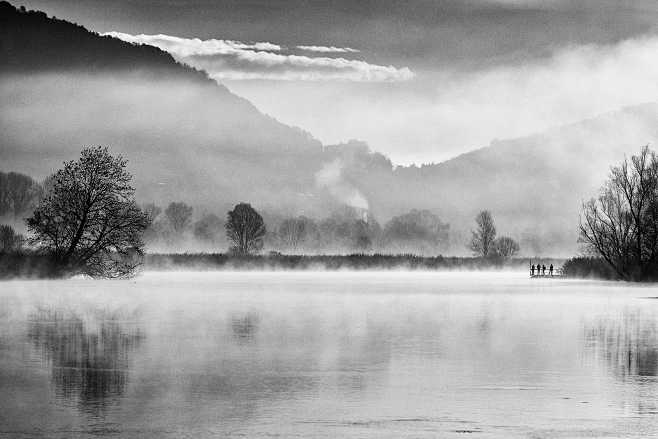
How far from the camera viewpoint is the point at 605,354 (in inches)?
916

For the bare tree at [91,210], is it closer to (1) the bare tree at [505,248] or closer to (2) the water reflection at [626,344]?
(2) the water reflection at [626,344]

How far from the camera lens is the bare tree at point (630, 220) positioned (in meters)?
78.6

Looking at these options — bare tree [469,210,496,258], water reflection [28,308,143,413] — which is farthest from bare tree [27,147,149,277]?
bare tree [469,210,496,258]

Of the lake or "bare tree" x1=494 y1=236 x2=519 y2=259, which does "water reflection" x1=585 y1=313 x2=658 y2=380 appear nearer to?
the lake

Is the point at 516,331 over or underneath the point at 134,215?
underneath

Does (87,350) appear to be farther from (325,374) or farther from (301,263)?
(301,263)

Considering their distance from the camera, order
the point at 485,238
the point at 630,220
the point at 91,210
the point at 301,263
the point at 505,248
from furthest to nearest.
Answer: the point at 505,248
the point at 485,238
the point at 301,263
the point at 630,220
the point at 91,210

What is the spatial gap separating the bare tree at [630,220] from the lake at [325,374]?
4358cm

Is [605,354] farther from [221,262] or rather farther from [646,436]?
[221,262]

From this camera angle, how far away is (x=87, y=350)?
A: 2311cm

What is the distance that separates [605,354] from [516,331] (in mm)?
6371

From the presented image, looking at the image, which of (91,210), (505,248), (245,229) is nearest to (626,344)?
(91,210)

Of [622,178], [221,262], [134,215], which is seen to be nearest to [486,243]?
[221,262]

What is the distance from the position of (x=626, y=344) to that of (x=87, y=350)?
12773 millimetres
